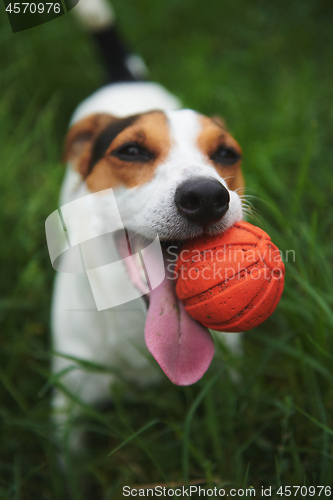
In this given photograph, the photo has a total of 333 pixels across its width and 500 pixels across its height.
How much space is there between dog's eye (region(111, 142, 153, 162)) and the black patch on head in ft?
0.46

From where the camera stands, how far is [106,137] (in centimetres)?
228

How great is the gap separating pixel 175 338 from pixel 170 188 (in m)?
0.55

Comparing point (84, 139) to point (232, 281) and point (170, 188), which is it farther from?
point (232, 281)

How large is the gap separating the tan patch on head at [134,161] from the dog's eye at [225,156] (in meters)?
0.24

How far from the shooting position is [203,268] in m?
1.58

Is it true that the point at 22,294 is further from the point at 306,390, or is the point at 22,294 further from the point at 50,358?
the point at 306,390

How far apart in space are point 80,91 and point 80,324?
2.90 m

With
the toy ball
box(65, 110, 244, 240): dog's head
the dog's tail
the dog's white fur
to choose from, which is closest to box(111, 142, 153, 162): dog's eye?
box(65, 110, 244, 240): dog's head

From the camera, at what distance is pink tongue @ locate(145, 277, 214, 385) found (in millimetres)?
1684

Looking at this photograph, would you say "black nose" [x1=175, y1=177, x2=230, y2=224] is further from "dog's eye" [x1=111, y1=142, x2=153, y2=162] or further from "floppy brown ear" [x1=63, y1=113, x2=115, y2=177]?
"floppy brown ear" [x1=63, y1=113, x2=115, y2=177]

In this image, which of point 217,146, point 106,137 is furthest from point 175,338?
point 106,137

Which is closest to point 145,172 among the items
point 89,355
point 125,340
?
point 125,340

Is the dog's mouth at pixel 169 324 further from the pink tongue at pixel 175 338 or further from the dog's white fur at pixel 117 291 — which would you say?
the dog's white fur at pixel 117 291

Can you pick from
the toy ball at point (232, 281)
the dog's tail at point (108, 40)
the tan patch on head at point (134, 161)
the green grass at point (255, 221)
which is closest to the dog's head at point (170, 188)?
the tan patch on head at point (134, 161)
